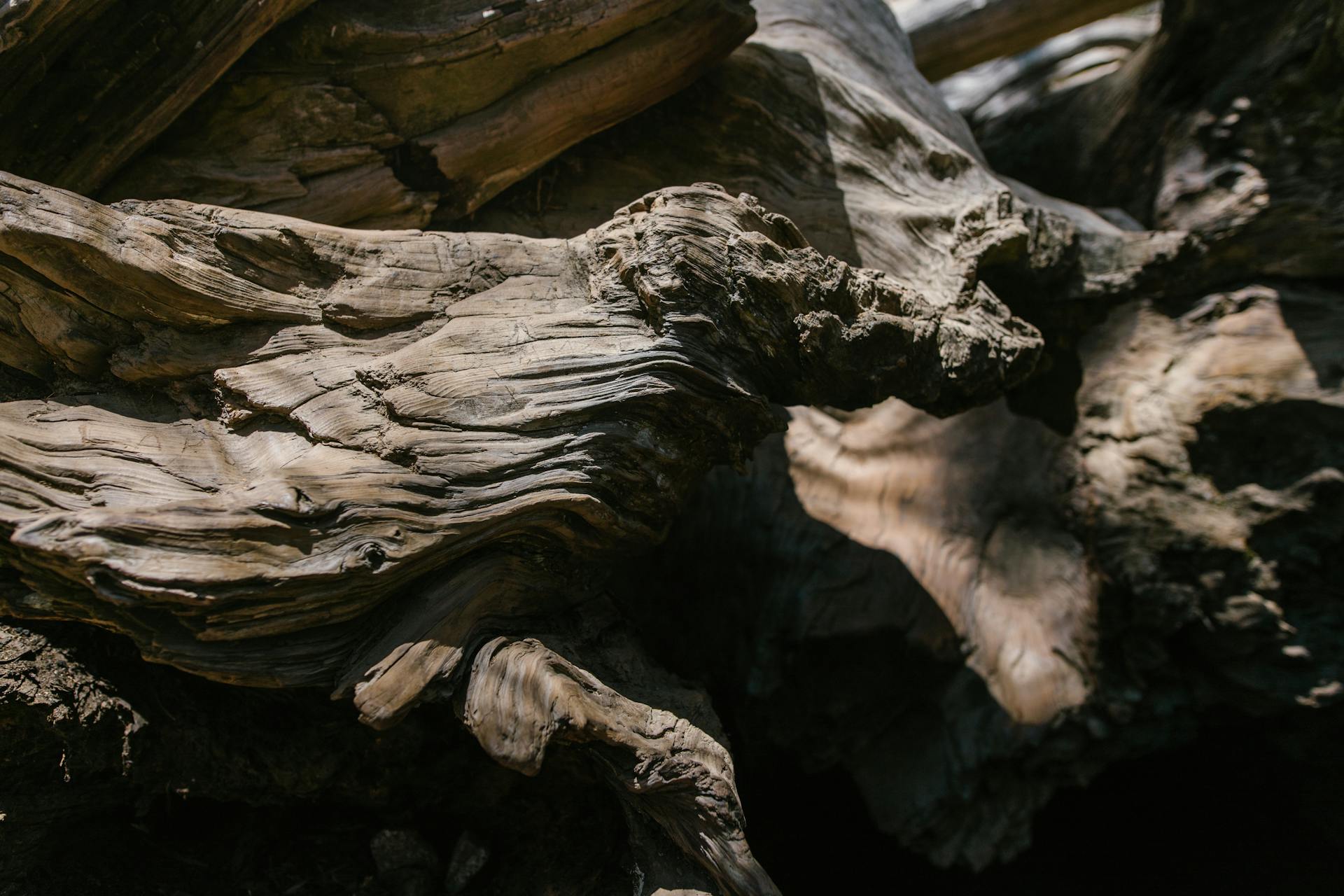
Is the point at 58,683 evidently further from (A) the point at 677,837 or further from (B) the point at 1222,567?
(B) the point at 1222,567

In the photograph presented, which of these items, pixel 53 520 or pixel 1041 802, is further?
pixel 1041 802

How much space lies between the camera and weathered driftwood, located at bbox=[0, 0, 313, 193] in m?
1.98

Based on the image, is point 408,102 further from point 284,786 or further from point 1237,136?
point 1237,136

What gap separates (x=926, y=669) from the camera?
318cm

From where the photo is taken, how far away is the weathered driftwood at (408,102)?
228cm

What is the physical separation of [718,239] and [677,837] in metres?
1.42

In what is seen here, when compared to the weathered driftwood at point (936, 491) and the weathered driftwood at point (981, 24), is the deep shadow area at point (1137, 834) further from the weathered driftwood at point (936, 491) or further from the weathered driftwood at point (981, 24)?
the weathered driftwood at point (981, 24)

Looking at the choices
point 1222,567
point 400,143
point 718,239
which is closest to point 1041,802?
point 1222,567

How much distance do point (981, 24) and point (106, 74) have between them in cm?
495

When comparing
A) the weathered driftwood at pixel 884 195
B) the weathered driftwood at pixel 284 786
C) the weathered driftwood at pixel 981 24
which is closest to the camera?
the weathered driftwood at pixel 284 786

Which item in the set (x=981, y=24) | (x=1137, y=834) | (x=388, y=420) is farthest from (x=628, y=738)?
(x=981, y=24)

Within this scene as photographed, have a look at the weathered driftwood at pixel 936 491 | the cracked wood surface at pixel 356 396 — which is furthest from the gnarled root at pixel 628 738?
the weathered driftwood at pixel 936 491

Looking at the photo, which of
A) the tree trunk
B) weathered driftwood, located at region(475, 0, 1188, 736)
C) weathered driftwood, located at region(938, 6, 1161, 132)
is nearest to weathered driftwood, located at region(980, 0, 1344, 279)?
the tree trunk

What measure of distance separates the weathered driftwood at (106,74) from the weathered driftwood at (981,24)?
4.44 metres
